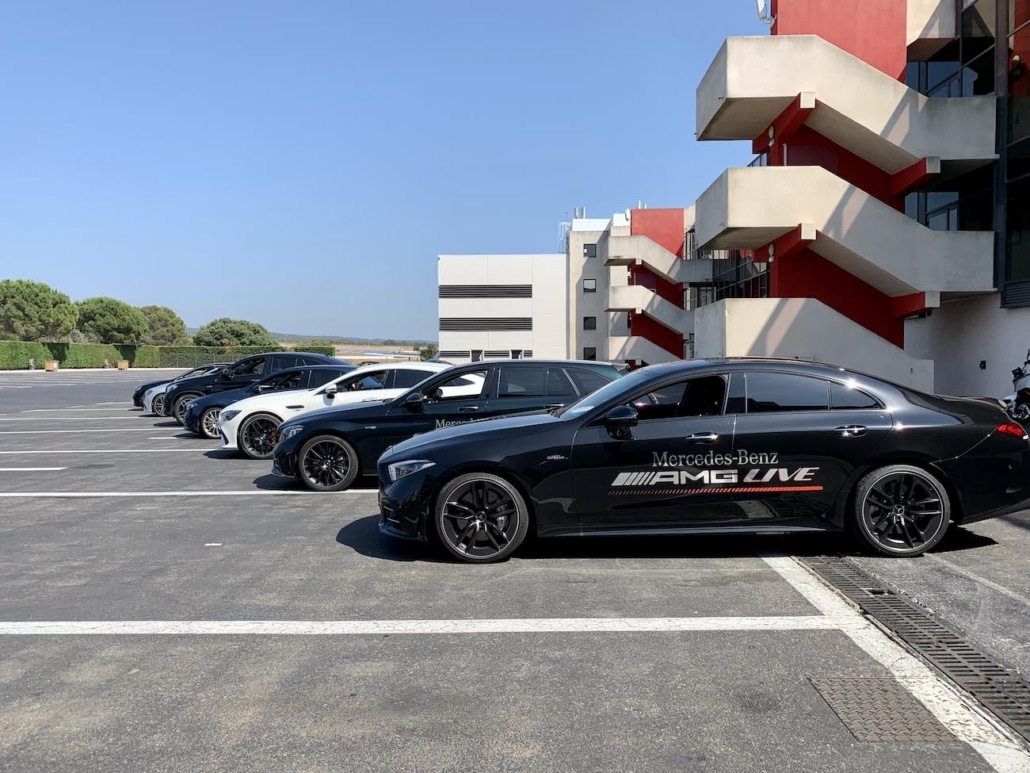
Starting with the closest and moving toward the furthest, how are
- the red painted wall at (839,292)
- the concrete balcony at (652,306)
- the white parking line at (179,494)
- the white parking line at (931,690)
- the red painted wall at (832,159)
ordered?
the white parking line at (931,690) → the white parking line at (179,494) → the red painted wall at (832,159) → the red painted wall at (839,292) → the concrete balcony at (652,306)

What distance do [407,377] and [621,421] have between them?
6232 mm

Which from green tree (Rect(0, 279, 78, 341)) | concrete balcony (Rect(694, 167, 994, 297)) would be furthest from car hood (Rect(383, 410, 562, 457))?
green tree (Rect(0, 279, 78, 341))

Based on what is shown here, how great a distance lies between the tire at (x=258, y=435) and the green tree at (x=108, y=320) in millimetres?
84132

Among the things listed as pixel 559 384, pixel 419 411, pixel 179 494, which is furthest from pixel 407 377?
pixel 179 494

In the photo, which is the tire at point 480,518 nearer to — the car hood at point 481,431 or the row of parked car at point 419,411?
the car hood at point 481,431

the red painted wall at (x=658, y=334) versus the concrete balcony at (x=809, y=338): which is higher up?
the red painted wall at (x=658, y=334)

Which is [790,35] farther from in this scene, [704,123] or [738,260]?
[738,260]

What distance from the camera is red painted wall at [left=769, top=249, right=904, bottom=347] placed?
18297 millimetres

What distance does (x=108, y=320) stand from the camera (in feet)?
282

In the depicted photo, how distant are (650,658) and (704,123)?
57.8ft

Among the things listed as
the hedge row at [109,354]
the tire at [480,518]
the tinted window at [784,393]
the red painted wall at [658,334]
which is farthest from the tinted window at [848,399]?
the hedge row at [109,354]

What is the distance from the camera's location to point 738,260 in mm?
27172

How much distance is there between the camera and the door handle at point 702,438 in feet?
19.2

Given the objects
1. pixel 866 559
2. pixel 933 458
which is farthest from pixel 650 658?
pixel 933 458
